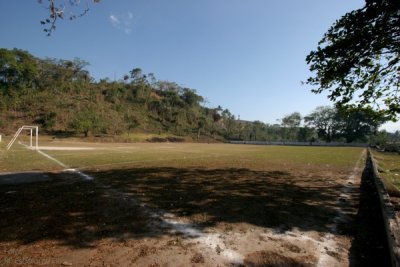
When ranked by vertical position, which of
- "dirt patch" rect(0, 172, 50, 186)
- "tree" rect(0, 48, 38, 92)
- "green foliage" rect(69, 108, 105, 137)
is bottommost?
"dirt patch" rect(0, 172, 50, 186)

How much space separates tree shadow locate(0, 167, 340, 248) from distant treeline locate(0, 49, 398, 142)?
151ft

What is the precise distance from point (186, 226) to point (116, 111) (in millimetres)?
77882

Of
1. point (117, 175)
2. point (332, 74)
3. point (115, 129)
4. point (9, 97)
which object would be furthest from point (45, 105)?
point (332, 74)

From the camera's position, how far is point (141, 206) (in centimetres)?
593

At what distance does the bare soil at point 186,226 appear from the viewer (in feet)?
11.6

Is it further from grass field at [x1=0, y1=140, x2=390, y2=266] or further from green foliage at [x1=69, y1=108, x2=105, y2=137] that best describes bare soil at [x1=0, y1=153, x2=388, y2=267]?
green foliage at [x1=69, y1=108, x2=105, y2=137]

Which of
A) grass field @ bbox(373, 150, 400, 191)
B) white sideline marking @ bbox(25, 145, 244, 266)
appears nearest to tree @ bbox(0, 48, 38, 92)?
white sideline marking @ bbox(25, 145, 244, 266)

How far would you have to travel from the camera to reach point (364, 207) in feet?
20.6

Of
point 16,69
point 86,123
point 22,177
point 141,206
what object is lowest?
point 22,177

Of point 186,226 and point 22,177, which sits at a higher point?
point 186,226

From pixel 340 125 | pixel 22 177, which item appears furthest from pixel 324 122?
pixel 22 177

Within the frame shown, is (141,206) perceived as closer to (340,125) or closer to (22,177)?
(22,177)

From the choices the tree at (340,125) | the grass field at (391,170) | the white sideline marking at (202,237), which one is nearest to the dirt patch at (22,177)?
the white sideline marking at (202,237)

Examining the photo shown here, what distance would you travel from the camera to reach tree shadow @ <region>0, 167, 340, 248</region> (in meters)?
4.42
